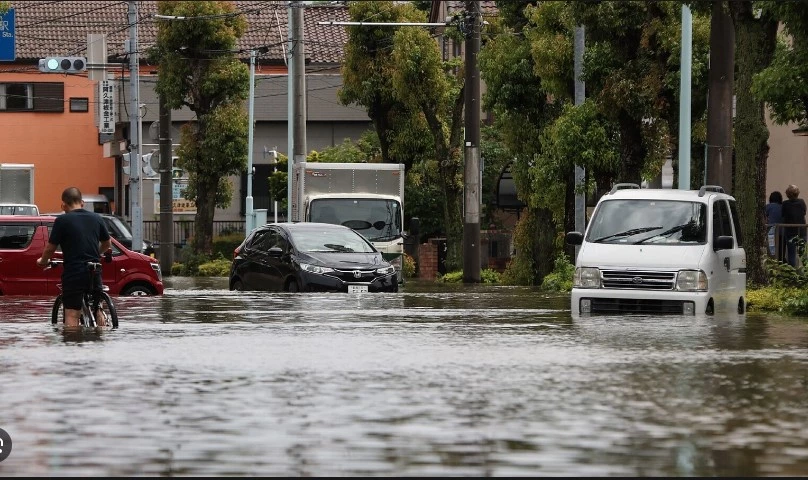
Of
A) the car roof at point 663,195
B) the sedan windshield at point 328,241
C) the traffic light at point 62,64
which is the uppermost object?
the traffic light at point 62,64

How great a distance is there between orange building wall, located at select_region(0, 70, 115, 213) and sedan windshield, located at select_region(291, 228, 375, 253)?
4469cm

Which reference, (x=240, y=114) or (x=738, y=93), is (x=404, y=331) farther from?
(x=240, y=114)

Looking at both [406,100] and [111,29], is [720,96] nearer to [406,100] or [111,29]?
[406,100]

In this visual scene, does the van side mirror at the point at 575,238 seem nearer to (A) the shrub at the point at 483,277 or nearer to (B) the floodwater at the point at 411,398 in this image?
(B) the floodwater at the point at 411,398

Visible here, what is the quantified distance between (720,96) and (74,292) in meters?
11.4

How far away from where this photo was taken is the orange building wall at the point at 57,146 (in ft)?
234

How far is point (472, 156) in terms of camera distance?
A: 37562 millimetres

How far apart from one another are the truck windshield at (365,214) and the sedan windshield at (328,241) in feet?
21.0

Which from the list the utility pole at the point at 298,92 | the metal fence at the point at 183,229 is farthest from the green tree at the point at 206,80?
the metal fence at the point at 183,229

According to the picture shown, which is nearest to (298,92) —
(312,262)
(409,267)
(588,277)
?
(409,267)

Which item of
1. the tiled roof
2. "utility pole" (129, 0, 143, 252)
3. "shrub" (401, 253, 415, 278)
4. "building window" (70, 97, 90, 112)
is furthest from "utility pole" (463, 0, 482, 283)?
"building window" (70, 97, 90, 112)

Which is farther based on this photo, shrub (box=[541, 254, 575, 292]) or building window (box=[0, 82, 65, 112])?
building window (box=[0, 82, 65, 112])

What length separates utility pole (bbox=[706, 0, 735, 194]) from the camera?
24.1 meters

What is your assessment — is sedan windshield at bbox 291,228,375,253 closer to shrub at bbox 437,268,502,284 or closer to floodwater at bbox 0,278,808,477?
floodwater at bbox 0,278,808,477
